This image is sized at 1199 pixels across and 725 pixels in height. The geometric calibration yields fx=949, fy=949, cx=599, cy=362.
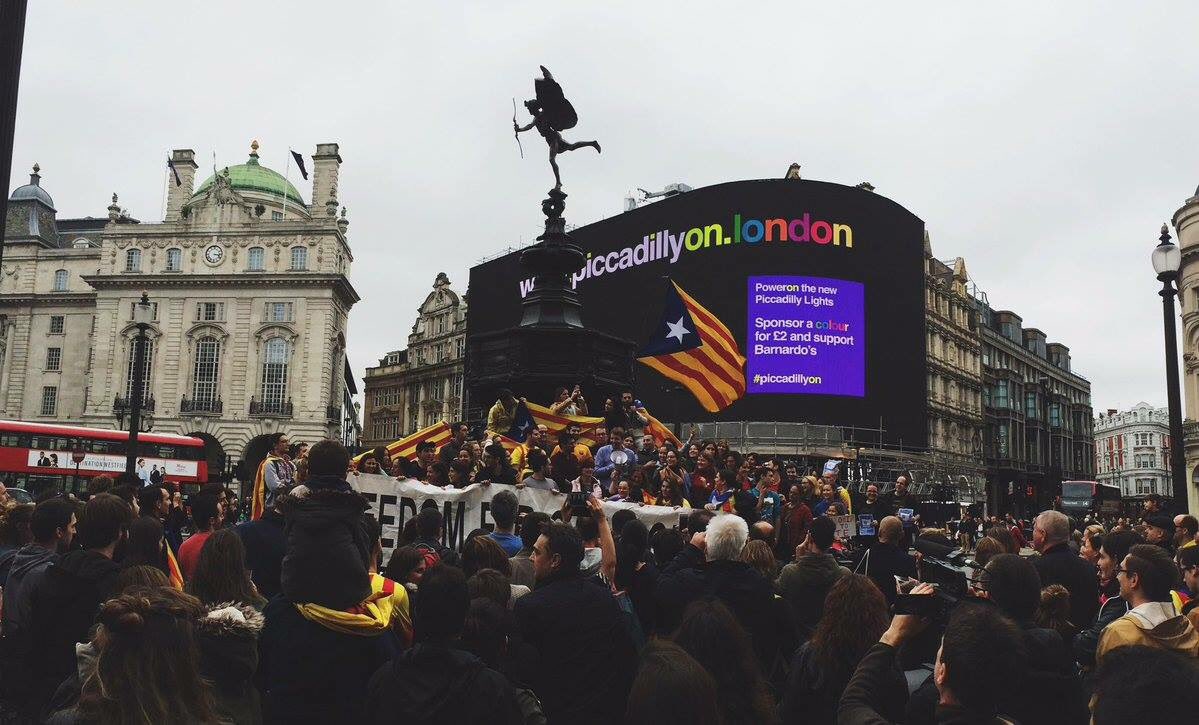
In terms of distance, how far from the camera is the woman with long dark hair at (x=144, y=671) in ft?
10.5

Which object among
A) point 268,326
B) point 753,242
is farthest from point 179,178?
point 753,242

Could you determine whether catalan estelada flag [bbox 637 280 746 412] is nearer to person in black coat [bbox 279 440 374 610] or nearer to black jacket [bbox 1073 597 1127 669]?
black jacket [bbox 1073 597 1127 669]

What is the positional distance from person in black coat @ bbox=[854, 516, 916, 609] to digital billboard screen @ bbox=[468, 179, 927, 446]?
4100 cm

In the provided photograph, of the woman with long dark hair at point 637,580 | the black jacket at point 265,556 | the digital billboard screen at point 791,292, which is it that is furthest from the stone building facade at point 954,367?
the black jacket at point 265,556

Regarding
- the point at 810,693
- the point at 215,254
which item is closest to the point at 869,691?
the point at 810,693

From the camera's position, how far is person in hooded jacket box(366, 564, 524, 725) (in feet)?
12.1

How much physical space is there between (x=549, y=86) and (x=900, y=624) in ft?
47.4

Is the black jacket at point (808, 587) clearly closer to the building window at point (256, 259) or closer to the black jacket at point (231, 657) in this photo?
the black jacket at point (231, 657)

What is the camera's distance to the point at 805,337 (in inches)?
1972

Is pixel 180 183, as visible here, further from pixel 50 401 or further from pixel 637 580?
pixel 637 580

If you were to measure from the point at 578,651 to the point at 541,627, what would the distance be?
22 cm

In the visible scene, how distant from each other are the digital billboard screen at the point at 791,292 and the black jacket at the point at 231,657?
1785 inches

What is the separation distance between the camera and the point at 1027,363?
96875mm

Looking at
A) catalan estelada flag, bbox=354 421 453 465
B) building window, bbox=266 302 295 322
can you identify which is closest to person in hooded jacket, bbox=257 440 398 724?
catalan estelada flag, bbox=354 421 453 465
